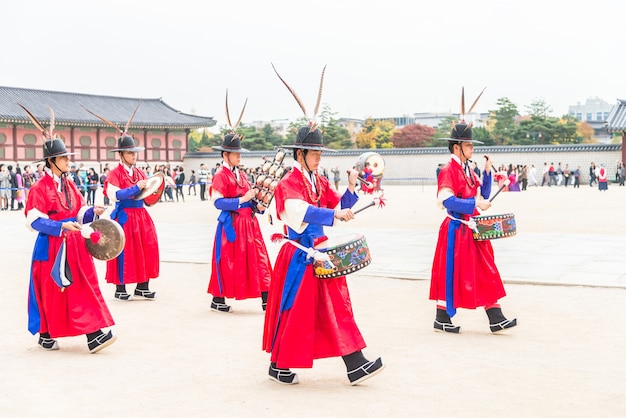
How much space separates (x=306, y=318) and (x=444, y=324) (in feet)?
6.66

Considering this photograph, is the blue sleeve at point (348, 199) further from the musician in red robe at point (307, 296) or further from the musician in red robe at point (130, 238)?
the musician in red robe at point (130, 238)

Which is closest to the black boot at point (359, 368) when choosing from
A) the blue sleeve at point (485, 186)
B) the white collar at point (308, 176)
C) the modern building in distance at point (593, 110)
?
the white collar at point (308, 176)

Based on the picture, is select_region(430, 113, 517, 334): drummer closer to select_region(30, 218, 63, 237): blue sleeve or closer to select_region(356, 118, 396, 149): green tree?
select_region(30, 218, 63, 237): blue sleeve

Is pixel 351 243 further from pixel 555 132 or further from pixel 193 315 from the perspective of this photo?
pixel 555 132

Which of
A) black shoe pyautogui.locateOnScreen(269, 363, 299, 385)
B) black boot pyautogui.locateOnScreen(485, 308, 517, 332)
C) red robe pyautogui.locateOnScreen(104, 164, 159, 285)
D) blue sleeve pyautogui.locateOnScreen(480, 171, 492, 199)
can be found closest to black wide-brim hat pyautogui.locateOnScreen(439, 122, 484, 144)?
blue sleeve pyautogui.locateOnScreen(480, 171, 492, 199)

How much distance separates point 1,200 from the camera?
25.4 meters

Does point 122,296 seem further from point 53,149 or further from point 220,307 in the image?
point 53,149

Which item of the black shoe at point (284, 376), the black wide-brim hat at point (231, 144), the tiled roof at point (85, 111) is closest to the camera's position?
the black shoe at point (284, 376)

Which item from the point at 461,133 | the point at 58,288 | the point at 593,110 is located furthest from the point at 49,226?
the point at 593,110

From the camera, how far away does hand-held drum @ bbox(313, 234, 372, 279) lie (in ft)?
15.8

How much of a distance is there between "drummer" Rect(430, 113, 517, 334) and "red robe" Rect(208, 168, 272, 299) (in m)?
1.89

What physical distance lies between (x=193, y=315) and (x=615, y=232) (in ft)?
32.1

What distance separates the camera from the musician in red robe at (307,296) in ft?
15.8

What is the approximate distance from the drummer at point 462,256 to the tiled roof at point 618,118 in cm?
3669
